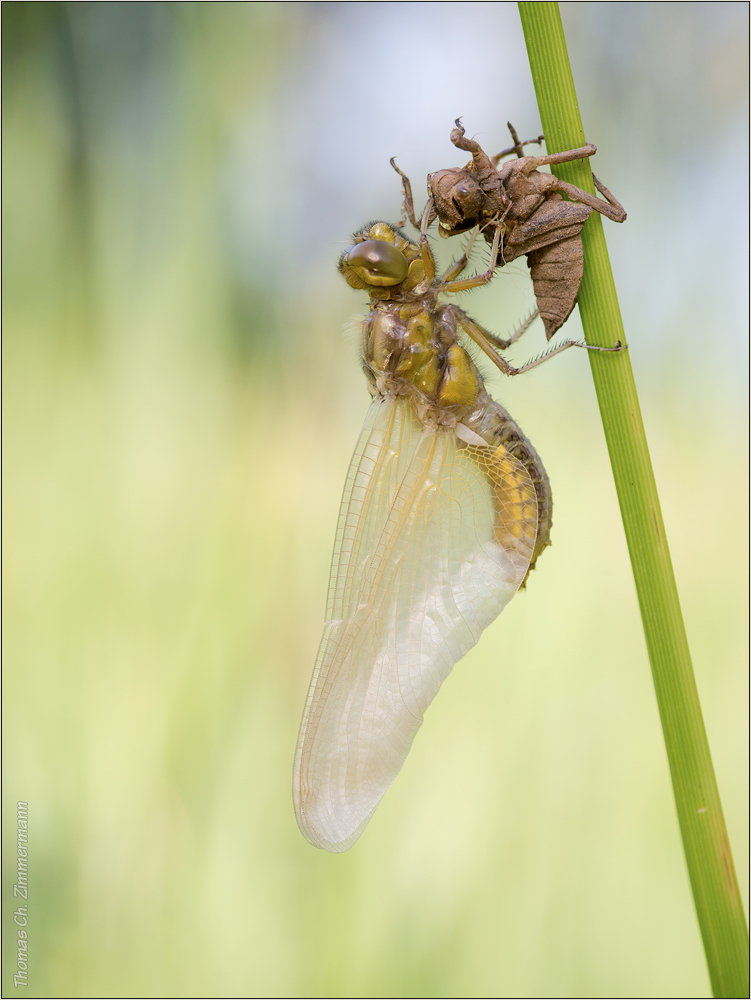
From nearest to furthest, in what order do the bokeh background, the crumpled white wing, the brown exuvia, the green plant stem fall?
the green plant stem → the brown exuvia → the crumpled white wing → the bokeh background

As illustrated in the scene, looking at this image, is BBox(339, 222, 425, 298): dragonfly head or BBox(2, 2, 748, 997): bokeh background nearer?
BBox(339, 222, 425, 298): dragonfly head

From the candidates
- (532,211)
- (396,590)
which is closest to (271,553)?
(396,590)

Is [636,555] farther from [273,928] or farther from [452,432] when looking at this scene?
[273,928]

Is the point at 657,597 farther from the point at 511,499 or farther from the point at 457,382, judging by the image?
the point at 457,382

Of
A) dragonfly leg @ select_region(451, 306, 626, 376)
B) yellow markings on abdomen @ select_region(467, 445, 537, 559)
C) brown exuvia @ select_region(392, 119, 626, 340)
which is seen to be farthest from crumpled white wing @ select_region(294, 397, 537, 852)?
brown exuvia @ select_region(392, 119, 626, 340)

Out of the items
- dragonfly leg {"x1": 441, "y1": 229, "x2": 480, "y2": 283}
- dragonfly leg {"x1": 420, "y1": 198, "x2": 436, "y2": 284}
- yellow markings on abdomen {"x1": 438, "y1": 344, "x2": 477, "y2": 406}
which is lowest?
yellow markings on abdomen {"x1": 438, "y1": 344, "x2": 477, "y2": 406}

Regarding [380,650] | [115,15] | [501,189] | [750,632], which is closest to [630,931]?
[750,632]

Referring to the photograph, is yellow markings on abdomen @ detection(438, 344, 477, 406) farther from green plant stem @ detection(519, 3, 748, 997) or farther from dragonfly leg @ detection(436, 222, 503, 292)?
green plant stem @ detection(519, 3, 748, 997)

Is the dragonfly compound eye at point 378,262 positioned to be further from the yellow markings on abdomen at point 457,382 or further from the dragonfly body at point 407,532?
the yellow markings on abdomen at point 457,382
